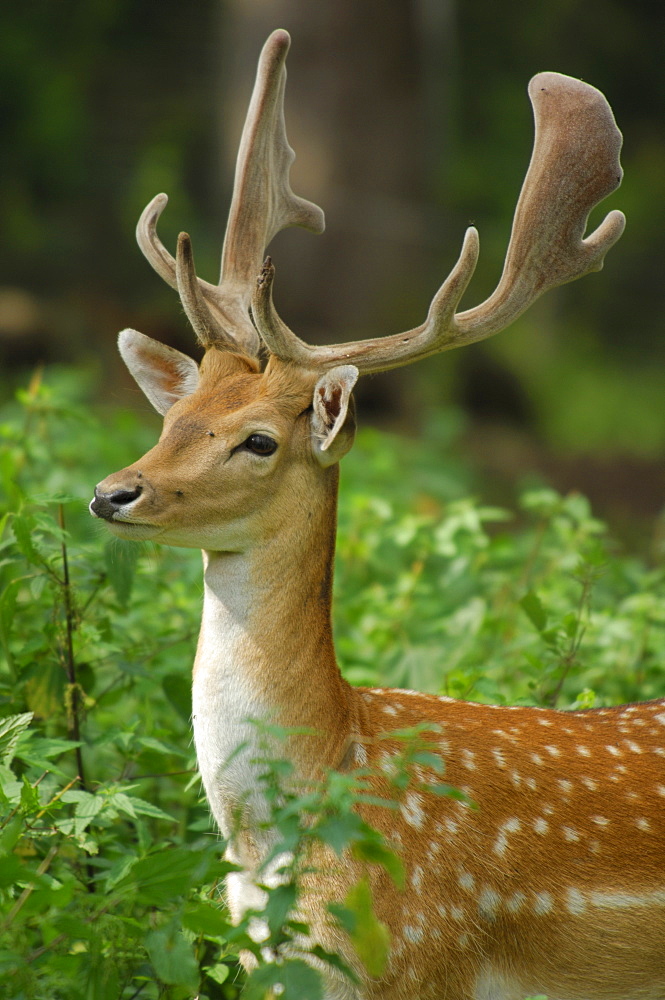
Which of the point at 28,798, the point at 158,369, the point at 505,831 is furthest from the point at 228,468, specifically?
the point at 505,831

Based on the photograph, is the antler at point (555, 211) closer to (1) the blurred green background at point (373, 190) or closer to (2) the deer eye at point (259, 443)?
(2) the deer eye at point (259, 443)

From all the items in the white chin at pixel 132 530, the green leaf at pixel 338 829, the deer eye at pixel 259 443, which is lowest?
the green leaf at pixel 338 829

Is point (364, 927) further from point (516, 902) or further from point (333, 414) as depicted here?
point (333, 414)

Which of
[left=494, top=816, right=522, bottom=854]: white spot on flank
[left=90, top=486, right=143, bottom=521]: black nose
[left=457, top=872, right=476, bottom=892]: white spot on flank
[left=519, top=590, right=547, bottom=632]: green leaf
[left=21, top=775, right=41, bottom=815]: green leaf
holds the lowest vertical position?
[left=457, top=872, right=476, bottom=892]: white spot on flank

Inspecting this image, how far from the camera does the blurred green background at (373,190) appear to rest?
12.8 meters

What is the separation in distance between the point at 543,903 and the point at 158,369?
2.14 meters

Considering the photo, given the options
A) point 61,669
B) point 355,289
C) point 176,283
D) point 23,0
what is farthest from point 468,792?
point 23,0

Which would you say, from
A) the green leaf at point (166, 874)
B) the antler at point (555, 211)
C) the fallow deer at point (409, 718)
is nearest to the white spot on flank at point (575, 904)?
the fallow deer at point (409, 718)

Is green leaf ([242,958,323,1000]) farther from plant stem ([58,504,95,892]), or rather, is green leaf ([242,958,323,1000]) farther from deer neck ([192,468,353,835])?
plant stem ([58,504,95,892])

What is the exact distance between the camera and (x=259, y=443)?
12.3 ft

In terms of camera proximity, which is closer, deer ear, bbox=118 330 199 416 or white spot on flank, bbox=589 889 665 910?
white spot on flank, bbox=589 889 665 910

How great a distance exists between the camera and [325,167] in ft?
42.0

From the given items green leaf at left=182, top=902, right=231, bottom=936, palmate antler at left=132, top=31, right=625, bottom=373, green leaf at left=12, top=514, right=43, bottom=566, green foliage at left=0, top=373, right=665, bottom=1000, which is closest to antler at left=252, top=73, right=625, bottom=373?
palmate antler at left=132, top=31, right=625, bottom=373

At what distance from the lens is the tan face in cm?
360
